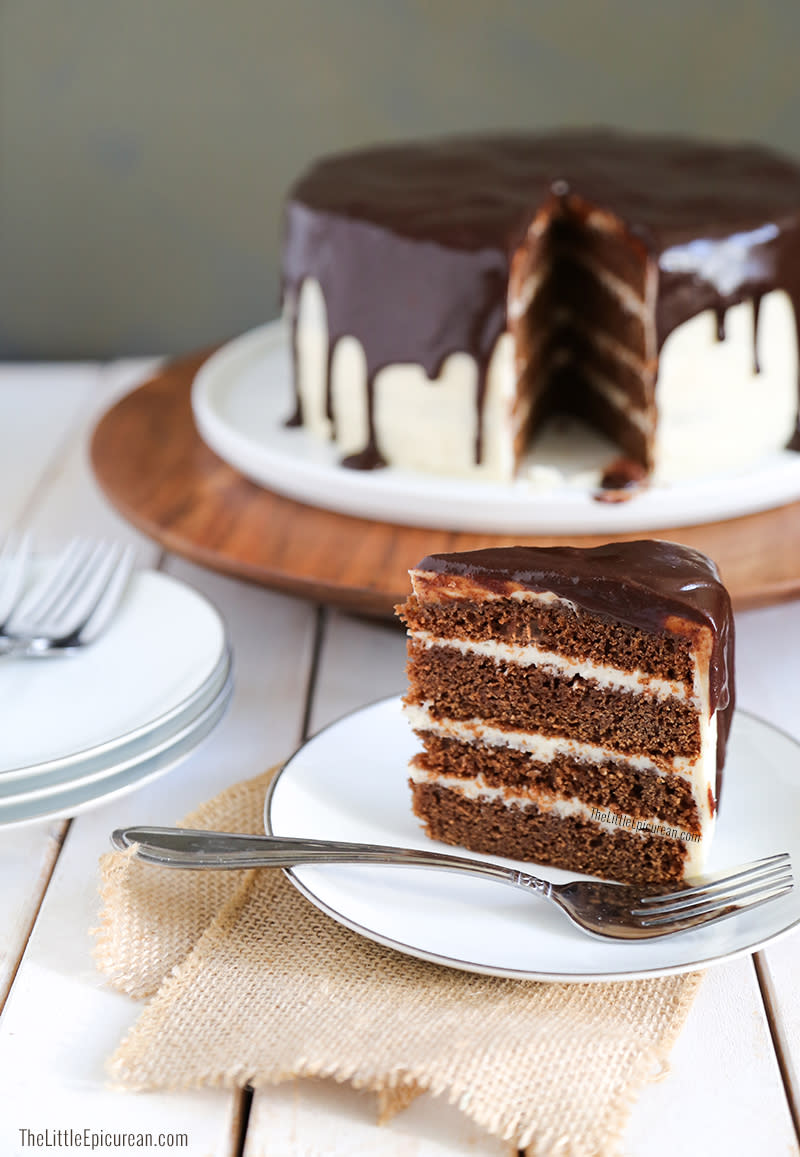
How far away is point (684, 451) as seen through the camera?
203 cm

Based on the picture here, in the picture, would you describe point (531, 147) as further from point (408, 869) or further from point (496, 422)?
point (408, 869)

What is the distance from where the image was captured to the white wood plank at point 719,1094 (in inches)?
39.2

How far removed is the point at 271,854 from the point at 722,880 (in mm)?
426

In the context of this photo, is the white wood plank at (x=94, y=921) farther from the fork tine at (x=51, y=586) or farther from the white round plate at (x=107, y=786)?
the fork tine at (x=51, y=586)

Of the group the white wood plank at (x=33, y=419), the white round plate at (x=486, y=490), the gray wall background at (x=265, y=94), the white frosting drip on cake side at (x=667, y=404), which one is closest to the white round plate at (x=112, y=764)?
the white round plate at (x=486, y=490)

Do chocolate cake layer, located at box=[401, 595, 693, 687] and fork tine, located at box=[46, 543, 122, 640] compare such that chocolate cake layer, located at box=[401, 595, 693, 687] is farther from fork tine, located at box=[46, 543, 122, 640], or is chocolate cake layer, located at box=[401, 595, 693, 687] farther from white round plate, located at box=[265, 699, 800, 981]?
fork tine, located at box=[46, 543, 122, 640]

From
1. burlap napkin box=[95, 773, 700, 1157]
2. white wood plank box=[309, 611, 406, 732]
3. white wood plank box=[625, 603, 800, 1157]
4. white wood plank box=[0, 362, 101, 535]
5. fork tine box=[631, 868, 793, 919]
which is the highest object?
fork tine box=[631, 868, 793, 919]

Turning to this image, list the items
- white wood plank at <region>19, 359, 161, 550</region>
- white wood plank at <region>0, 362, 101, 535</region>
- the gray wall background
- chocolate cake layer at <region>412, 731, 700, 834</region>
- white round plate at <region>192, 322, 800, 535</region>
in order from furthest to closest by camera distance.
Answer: the gray wall background
white wood plank at <region>0, 362, 101, 535</region>
white wood plank at <region>19, 359, 161, 550</region>
white round plate at <region>192, 322, 800, 535</region>
chocolate cake layer at <region>412, 731, 700, 834</region>

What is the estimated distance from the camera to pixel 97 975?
47.0 inches

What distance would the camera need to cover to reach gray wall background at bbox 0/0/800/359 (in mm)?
3057

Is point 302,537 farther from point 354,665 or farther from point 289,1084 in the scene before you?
point 289,1084

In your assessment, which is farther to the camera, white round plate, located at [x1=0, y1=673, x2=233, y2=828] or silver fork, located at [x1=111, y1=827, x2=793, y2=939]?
white round plate, located at [x1=0, y1=673, x2=233, y2=828]

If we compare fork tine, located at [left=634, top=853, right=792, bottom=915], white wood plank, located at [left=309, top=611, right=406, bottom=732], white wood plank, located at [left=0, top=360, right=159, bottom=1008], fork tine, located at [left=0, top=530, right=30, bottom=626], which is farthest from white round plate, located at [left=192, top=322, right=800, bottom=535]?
fork tine, located at [left=634, top=853, right=792, bottom=915]

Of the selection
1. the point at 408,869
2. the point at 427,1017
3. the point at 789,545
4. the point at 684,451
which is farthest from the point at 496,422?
the point at 427,1017
